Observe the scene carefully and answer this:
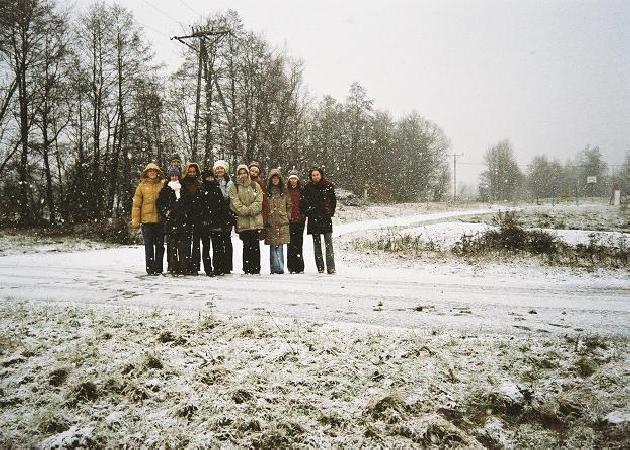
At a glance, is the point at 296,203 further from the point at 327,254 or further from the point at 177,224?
the point at 177,224

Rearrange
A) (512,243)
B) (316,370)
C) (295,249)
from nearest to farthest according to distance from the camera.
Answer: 1. (316,370)
2. (295,249)
3. (512,243)

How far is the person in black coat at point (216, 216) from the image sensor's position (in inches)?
316

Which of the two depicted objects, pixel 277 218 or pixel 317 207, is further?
pixel 317 207

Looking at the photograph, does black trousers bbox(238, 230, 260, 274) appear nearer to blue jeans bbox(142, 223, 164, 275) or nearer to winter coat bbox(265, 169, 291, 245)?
winter coat bbox(265, 169, 291, 245)

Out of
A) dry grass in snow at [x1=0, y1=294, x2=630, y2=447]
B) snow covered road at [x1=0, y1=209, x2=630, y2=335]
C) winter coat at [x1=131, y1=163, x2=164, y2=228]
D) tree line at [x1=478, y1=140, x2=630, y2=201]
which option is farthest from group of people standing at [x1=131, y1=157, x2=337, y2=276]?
tree line at [x1=478, y1=140, x2=630, y2=201]

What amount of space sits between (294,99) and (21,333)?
33218 millimetres

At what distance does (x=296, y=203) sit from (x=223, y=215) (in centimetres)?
157

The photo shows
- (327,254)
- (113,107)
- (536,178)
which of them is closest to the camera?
(327,254)

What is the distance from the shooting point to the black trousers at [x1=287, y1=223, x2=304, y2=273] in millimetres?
8648

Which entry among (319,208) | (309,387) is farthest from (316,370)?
(319,208)

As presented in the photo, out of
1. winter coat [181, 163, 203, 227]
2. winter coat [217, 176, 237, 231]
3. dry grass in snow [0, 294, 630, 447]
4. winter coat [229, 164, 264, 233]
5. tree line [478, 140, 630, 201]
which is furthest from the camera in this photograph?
tree line [478, 140, 630, 201]

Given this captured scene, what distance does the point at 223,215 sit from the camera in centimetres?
816

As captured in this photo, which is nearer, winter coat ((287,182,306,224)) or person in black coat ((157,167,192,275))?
person in black coat ((157,167,192,275))

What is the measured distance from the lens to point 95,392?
3.33 metres
